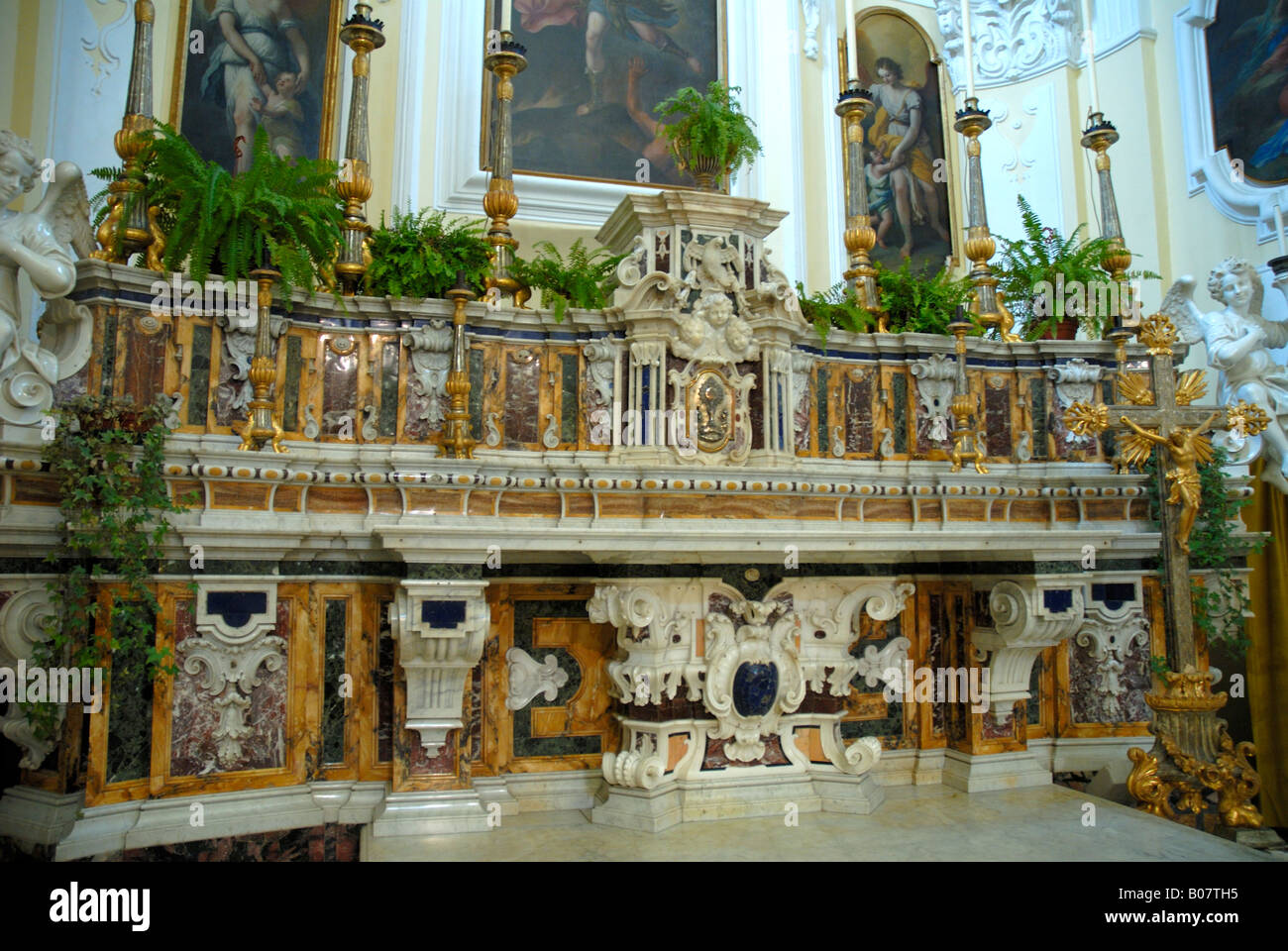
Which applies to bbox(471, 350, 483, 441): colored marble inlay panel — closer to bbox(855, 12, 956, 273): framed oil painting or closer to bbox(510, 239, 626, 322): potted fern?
bbox(510, 239, 626, 322): potted fern

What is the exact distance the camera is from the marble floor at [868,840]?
470cm

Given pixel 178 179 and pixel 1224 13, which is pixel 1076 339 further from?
pixel 178 179

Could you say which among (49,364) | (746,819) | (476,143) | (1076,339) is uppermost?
(476,143)

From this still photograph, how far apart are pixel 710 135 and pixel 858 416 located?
1.98 m

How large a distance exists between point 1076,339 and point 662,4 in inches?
211

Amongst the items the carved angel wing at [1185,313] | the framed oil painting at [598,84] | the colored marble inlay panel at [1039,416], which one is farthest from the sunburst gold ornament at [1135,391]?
the framed oil painting at [598,84]

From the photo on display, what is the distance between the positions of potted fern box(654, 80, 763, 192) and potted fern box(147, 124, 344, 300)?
2.23 meters

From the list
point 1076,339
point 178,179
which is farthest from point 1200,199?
point 178,179

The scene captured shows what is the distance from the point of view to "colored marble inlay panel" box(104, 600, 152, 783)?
4.54 m

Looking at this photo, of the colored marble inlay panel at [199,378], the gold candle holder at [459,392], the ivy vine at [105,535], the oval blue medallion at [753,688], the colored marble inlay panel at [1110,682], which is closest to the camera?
the ivy vine at [105,535]

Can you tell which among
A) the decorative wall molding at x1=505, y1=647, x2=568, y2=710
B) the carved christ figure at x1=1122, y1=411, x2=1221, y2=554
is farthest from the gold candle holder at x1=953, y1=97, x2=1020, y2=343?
the decorative wall molding at x1=505, y1=647, x2=568, y2=710

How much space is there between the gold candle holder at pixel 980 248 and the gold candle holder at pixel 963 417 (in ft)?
1.65

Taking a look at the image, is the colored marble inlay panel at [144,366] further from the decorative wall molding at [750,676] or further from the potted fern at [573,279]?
the decorative wall molding at [750,676]
